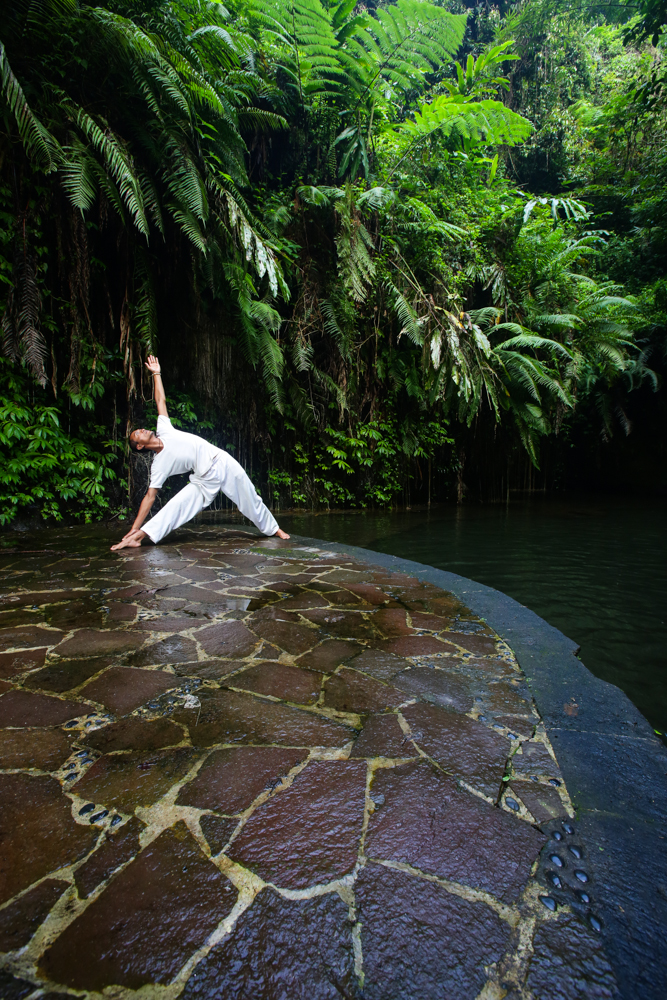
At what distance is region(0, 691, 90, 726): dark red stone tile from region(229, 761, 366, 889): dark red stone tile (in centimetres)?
102

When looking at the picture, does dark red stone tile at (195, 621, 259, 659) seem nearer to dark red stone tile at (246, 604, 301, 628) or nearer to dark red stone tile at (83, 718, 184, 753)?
dark red stone tile at (246, 604, 301, 628)

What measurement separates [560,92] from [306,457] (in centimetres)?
1657

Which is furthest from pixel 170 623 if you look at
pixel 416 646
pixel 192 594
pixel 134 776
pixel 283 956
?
pixel 283 956

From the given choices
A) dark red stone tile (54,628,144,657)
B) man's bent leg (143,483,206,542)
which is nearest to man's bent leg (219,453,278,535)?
man's bent leg (143,483,206,542)

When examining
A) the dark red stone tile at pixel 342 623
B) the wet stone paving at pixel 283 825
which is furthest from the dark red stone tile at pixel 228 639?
the dark red stone tile at pixel 342 623

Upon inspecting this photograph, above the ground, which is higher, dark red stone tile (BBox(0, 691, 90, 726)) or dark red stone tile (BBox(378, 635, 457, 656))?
dark red stone tile (BBox(378, 635, 457, 656))

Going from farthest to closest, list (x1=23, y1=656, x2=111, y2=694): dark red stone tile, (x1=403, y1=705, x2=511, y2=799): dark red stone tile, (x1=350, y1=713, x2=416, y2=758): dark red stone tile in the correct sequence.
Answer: (x1=23, y1=656, x2=111, y2=694): dark red stone tile → (x1=350, y1=713, x2=416, y2=758): dark red stone tile → (x1=403, y1=705, x2=511, y2=799): dark red stone tile

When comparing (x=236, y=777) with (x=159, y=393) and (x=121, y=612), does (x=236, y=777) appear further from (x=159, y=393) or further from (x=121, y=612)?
(x=159, y=393)

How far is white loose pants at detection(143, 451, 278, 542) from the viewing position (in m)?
5.18

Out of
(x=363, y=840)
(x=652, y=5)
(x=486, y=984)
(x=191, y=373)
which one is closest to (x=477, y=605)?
(x=363, y=840)

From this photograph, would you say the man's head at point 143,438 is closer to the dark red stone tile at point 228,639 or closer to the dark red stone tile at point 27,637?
the dark red stone tile at point 27,637

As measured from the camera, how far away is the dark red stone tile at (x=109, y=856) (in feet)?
3.93

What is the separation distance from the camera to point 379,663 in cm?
244

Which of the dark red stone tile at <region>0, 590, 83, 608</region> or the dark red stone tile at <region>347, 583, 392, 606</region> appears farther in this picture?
the dark red stone tile at <region>347, 583, 392, 606</region>
